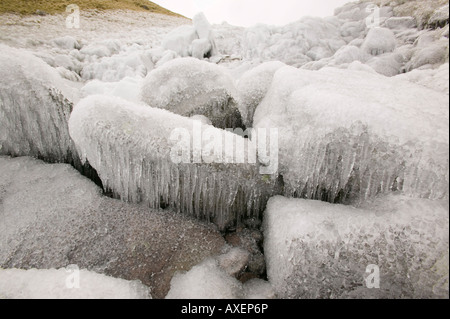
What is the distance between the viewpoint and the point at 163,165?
9.63 feet

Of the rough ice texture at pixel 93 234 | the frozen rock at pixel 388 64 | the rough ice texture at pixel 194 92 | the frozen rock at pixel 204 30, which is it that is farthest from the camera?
the frozen rock at pixel 204 30

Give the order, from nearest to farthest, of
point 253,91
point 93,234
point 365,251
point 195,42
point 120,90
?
point 365,251 < point 93,234 < point 253,91 < point 120,90 < point 195,42

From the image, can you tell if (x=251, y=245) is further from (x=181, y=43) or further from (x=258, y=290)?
(x=181, y=43)

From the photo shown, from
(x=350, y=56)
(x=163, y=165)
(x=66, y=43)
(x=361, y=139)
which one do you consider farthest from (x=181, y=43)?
(x=361, y=139)

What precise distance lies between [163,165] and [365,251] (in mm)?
2044

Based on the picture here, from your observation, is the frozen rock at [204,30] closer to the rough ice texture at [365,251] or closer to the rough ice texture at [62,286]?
the rough ice texture at [365,251]

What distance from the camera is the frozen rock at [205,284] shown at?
237cm

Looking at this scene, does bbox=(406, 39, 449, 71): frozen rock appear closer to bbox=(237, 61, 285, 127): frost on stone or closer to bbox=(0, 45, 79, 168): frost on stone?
bbox=(237, 61, 285, 127): frost on stone

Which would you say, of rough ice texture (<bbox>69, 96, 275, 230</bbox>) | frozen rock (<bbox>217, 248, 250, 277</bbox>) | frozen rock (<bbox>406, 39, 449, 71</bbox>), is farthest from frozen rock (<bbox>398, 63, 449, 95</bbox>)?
frozen rock (<bbox>217, 248, 250, 277</bbox>)

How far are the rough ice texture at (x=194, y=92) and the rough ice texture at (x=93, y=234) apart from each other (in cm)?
172

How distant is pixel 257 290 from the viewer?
2.48m

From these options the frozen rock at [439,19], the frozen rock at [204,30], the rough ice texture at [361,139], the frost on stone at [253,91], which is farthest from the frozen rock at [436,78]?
the frozen rock at [204,30]

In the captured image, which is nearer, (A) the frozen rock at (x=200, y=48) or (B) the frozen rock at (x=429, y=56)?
(B) the frozen rock at (x=429, y=56)
